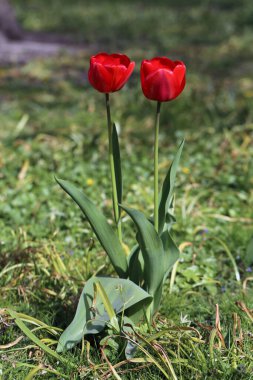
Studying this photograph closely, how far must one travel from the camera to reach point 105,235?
2.13 metres

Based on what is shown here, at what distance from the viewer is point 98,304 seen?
2111mm

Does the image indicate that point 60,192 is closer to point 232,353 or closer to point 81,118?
point 81,118

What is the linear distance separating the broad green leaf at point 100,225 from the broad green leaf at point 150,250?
3.7 inches

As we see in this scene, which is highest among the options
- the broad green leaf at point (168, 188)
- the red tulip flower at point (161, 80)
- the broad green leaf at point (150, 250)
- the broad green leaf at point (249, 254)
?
the red tulip flower at point (161, 80)

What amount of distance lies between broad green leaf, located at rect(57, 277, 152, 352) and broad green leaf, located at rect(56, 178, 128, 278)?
0.35ft

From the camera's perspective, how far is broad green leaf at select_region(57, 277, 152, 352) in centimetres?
207

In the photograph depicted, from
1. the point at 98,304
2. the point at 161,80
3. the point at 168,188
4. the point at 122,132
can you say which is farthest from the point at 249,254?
the point at 122,132

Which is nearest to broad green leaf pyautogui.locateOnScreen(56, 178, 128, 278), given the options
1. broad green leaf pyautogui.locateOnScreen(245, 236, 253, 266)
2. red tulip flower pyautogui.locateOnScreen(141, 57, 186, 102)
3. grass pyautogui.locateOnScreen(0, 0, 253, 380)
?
grass pyautogui.locateOnScreen(0, 0, 253, 380)

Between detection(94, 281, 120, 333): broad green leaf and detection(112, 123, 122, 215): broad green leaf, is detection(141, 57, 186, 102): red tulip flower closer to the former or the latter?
detection(112, 123, 122, 215): broad green leaf

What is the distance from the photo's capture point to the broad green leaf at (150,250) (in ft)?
6.61

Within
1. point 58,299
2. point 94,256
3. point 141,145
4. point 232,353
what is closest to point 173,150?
point 141,145

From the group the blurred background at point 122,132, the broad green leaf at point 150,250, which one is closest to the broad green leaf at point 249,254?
the blurred background at point 122,132

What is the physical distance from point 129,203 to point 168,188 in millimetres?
1308

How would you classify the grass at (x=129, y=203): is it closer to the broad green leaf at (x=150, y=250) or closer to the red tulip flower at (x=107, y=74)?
the broad green leaf at (x=150, y=250)
